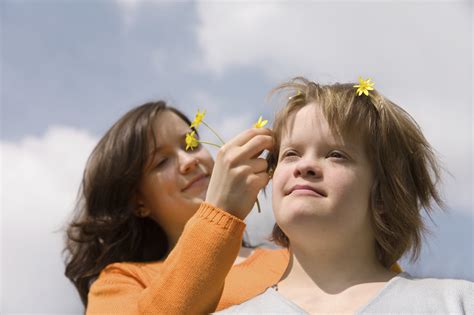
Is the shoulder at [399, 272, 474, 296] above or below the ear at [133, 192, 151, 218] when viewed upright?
below

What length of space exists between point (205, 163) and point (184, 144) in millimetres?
137

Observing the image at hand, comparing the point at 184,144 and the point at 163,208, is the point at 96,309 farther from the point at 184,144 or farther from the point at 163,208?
the point at 184,144

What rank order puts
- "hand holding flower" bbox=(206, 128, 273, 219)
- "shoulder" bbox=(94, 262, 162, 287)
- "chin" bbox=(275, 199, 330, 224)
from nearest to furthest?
"chin" bbox=(275, 199, 330, 224) → "hand holding flower" bbox=(206, 128, 273, 219) → "shoulder" bbox=(94, 262, 162, 287)

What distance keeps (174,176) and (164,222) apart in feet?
1.00

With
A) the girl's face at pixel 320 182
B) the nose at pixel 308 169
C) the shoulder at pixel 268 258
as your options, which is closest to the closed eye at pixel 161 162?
the shoulder at pixel 268 258

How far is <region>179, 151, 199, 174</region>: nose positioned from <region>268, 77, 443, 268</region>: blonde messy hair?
798mm

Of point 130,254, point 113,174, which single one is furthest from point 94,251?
point 113,174

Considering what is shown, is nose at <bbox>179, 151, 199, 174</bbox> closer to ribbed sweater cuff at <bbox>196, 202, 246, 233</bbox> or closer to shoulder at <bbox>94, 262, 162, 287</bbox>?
shoulder at <bbox>94, 262, 162, 287</bbox>

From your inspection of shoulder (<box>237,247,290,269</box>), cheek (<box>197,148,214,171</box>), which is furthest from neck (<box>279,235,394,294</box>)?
cheek (<box>197,148,214,171</box>)

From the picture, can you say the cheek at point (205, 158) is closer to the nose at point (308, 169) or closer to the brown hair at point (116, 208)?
the brown hair at point (116, 208)

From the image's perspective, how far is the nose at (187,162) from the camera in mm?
2980

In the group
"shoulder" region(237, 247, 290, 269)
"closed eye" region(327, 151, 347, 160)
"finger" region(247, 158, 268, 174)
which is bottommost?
"shoulder" region(237, 247, 290, 269)

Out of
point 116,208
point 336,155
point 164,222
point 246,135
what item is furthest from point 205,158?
point 336,155

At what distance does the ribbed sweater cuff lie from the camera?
6.89ft
